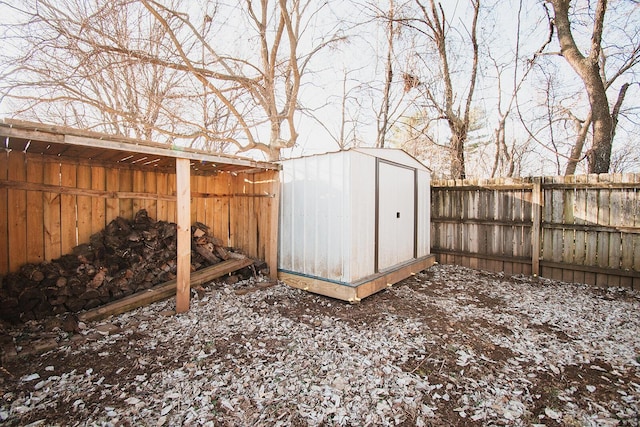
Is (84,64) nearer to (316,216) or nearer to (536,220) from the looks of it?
(316,216)

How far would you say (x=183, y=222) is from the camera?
10.9 ft

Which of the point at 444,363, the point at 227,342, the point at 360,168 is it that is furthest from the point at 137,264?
the point at 444,363

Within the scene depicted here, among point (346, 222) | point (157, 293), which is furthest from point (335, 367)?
point (157, 293)

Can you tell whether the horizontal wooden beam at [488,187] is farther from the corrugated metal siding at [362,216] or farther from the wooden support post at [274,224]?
the wooden support post at [274,224]

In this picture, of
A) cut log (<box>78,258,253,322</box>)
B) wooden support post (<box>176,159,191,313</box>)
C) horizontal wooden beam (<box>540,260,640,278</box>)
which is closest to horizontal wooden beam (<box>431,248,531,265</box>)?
horizontal wooden beam (<box>540,260,640,278</box>)

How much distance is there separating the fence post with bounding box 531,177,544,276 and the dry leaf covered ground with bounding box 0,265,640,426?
1.30 meters

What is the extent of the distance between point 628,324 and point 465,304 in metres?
1.70

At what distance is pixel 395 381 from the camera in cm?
222

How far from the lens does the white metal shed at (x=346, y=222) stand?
3859 millimetres

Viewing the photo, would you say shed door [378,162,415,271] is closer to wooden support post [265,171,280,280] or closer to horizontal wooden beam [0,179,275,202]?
wooden support post [265,171,280,280]

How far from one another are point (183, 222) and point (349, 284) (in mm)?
2269

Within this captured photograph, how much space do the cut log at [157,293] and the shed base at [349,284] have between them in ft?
2.73

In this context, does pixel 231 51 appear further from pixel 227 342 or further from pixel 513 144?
pixel 513 144

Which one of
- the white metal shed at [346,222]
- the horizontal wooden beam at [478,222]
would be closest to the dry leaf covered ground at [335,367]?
the white metal shed at [346,222]
